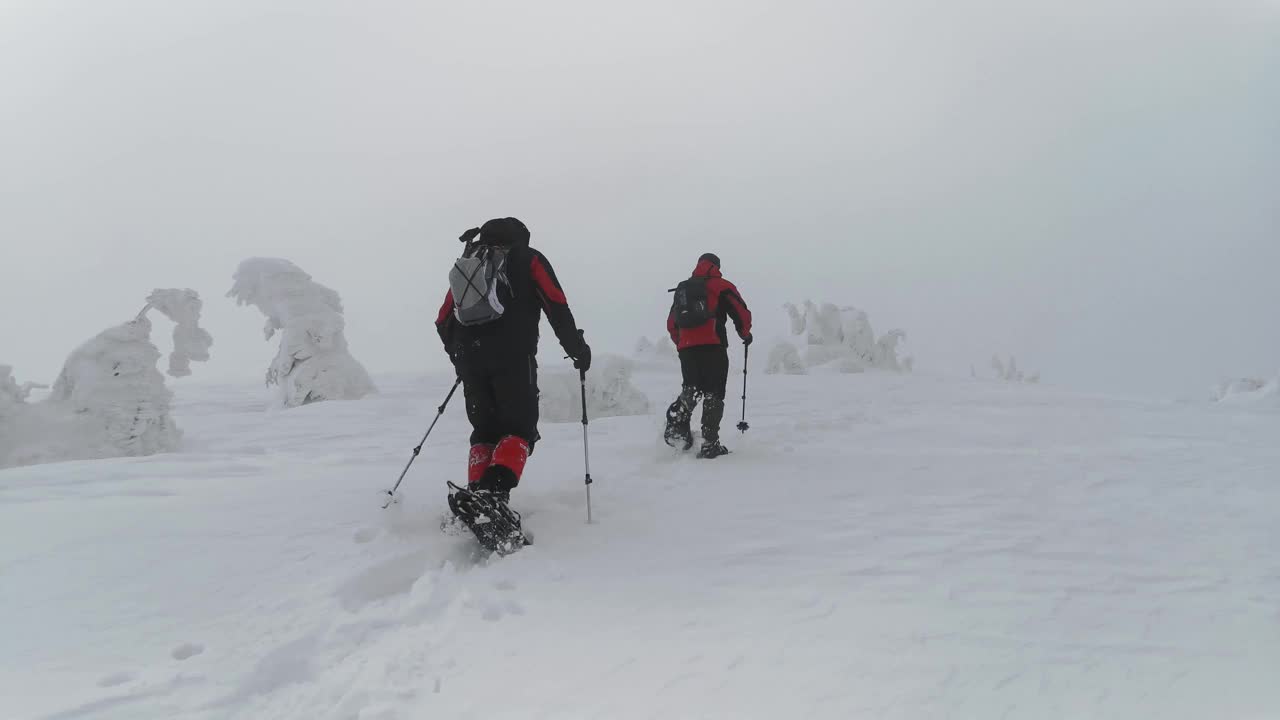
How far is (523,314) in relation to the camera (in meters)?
4.42

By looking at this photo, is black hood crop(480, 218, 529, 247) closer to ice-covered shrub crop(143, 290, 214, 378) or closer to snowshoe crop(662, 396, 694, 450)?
snowshoe crop(662, 396, 694, 450)

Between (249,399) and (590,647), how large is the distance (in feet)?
62.4

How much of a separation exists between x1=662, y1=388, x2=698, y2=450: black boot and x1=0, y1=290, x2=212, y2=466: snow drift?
8.35 m

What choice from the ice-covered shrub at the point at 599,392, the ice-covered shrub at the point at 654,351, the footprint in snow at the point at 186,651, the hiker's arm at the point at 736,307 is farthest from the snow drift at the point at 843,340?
the footprint in snow at the point at 186,651

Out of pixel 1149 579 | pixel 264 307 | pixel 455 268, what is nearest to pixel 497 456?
pixel 455 268

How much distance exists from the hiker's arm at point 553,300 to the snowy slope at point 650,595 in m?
1.32

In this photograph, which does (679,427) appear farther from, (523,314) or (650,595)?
(650,595)

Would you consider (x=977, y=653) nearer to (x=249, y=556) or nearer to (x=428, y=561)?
(x=428, y=561)

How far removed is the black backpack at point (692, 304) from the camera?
23.5 feet

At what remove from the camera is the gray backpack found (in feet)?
13.9

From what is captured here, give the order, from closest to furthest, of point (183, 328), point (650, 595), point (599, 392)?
point (650, 595)
point (183, 328)
point (599, 392)

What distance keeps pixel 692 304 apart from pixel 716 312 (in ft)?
0.97

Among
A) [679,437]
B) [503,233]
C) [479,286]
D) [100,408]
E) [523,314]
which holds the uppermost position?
[503,233]

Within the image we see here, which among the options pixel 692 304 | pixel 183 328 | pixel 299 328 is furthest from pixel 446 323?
pixel 299 328
